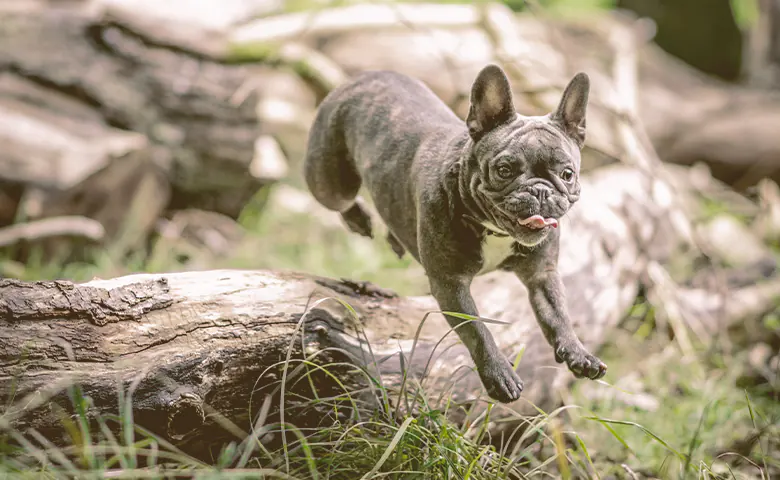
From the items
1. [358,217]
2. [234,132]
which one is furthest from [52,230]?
[358,217]

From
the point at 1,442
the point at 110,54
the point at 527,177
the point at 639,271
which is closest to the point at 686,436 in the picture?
the point at 639,271

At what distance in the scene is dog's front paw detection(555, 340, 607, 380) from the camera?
2910 mm

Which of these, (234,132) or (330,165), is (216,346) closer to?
(330,165)

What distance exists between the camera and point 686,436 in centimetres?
438

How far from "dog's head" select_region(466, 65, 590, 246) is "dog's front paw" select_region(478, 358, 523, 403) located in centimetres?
56

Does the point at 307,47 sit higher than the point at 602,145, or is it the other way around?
the point at 307,47

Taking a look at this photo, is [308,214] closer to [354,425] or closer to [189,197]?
[189,197]

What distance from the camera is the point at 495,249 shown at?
3.27m

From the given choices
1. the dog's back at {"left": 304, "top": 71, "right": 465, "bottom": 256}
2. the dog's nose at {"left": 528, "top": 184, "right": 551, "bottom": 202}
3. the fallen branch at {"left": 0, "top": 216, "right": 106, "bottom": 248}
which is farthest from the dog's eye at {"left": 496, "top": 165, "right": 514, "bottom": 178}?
the fallen branch at {"left": 0, "top": 216, "right": 106, "bottom": 248}

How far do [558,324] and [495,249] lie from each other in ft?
1.47

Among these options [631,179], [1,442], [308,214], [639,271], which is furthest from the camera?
[308,214]

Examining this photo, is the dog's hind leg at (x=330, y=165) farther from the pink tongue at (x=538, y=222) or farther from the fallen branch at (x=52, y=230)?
the fallen branch at (x=52, y=230)

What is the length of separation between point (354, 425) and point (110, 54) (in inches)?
224

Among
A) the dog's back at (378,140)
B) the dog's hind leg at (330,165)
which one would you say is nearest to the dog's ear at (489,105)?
the dog's back at (378,140)
